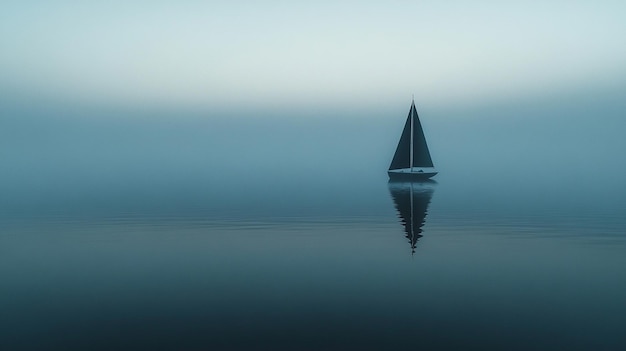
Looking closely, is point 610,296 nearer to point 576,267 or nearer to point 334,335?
point 576,267

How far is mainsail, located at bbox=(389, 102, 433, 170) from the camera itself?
80.2 metres

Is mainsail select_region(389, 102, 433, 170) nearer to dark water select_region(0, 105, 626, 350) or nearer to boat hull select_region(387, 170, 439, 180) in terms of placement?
boat hull select_region(387, 170, 439, 180)

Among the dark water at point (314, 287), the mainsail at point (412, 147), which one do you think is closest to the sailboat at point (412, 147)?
the mainsail at point (412, 147)

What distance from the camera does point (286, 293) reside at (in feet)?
58.0

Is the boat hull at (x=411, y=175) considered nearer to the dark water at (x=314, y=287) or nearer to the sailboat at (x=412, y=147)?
the sailboat at (x=412, y=147)

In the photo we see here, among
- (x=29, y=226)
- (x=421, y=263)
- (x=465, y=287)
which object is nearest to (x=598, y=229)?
(x=421, y=263)

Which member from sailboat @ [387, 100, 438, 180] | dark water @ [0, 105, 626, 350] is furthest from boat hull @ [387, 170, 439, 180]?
dark water @ [0, 105, 626, 350]

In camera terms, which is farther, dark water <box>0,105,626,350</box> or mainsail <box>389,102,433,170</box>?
mainsail <box>389,102,433,170</box>

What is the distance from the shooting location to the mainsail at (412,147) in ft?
263

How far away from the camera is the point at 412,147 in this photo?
81125mm

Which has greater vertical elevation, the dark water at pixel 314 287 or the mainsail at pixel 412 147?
the mainsail at pixel 412 147

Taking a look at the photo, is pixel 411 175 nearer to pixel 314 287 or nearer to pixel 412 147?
pixel 412 147

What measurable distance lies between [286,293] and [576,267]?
1414 cm

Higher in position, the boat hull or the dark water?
the boat hull
